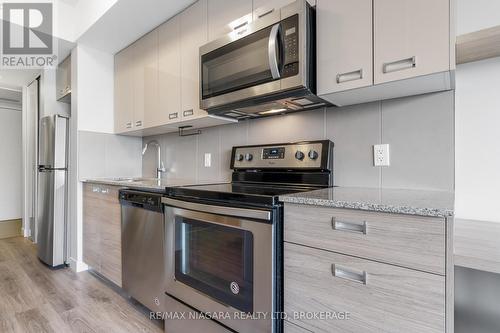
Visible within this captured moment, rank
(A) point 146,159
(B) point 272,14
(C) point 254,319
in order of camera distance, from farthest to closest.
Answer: (A) point 146,159 < (B) point 272,14 < (C) point 254,319

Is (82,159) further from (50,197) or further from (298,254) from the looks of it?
(298,254)

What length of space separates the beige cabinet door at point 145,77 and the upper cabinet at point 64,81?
3.04 feet

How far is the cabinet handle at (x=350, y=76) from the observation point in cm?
117

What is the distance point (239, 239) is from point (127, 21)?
2131mm

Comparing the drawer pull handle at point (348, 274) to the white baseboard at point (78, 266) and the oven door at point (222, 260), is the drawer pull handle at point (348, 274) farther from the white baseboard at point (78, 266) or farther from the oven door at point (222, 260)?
the white baseboard at point (78, 266)

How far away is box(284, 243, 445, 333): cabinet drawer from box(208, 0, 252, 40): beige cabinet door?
131 cm

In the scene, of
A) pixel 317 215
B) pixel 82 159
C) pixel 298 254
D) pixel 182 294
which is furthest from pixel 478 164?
pixel 82 159

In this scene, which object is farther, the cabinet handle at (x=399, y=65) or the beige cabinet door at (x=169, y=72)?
the beige cabinet door at (x=169, y=72)

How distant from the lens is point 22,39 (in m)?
2.64

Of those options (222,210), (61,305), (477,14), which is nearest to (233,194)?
(222,210)

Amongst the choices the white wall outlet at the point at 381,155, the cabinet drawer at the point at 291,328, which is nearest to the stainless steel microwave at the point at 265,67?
the white wall outlet at the point at 381,155

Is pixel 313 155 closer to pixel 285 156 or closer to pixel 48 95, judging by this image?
pixel 285 156

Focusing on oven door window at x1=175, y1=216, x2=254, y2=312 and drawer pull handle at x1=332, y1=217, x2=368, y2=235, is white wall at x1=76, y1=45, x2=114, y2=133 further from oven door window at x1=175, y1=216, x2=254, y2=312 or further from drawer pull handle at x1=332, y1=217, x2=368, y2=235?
drawer pull handle at x1=332, y1=217, x2=368, y2=235

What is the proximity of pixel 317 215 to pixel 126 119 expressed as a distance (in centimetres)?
237
